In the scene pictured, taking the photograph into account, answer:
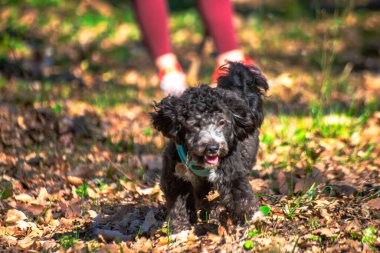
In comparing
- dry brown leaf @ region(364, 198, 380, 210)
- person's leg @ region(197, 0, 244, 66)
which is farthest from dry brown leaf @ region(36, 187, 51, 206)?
dry brown leaf @ region(364, 198, 380, 210)

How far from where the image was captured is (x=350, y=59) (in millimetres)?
10547

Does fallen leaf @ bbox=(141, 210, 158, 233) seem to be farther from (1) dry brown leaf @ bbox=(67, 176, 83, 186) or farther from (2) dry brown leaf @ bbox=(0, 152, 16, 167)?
(2) dry brown leaf @ bbox=(0, 152, 16, 167)

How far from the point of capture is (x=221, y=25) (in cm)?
660

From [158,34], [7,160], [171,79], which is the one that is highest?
[158,34]

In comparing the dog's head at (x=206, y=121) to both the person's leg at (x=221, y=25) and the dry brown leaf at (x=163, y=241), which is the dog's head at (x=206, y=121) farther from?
the person's leg at (x=221, y=25)

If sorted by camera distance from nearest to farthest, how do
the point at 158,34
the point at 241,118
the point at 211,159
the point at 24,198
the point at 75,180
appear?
1. the point at 211,159
2. the point at 241,118
3. the point at 24,198
4. the point at 75,180
5. the point at 158,34

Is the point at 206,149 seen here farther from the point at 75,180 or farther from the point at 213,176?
the point at 75,180

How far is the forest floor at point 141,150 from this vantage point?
13.6 feet

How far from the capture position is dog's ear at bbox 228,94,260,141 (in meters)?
4.18

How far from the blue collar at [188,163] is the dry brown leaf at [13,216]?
1492mm

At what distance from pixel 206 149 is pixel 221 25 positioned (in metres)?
3.07

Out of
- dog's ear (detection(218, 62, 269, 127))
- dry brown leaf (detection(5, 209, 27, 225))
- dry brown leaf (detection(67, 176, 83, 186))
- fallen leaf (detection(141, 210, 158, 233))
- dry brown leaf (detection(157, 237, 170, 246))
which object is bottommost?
dry brown leaf (detection(157, 237, 170, 246))

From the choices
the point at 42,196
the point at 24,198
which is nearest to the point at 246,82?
the point at 42,196

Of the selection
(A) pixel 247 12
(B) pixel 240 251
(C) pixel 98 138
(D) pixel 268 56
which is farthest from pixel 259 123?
(A) pixel 247 12
